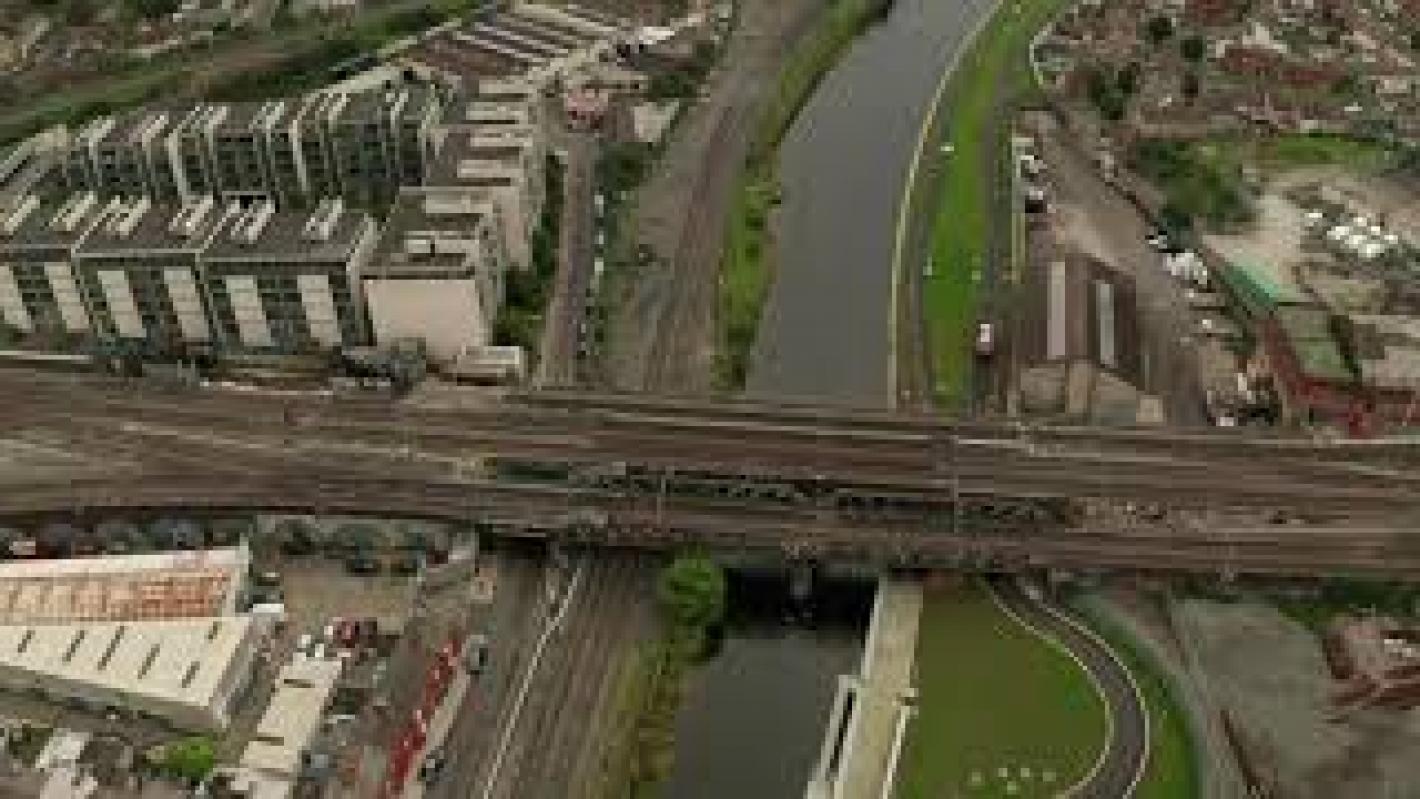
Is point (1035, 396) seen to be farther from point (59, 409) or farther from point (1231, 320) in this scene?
point (59, 409)

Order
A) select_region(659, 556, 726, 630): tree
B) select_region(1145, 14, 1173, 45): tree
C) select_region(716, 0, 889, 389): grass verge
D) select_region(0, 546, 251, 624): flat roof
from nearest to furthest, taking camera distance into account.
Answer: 1. select_region(659, 556, 726, 630): tree
2. select_region(0, 546, 251, 624): flat roof
3. select_region(716, 0, 889, 389): grass verge
4. select_region(1145, 14, 1173, 45): tree

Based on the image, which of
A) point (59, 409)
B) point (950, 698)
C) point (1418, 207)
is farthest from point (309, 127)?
point (1418, 207)

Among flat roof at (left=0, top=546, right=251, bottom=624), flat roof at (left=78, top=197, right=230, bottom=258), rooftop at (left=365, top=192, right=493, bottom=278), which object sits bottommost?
flat roof at (left=0, top=546, right=251, bottom=624)

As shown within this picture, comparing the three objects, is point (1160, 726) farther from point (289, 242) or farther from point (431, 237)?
point (289, 242)

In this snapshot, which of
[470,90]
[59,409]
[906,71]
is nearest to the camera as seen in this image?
[59,409]

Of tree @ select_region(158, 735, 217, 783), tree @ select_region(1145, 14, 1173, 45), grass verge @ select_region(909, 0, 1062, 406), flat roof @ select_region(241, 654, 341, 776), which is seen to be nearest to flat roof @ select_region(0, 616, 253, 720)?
tree @ select_region(158, 735, 217, 783)

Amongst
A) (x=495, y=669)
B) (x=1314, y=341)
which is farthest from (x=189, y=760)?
(x=1314, y=341)

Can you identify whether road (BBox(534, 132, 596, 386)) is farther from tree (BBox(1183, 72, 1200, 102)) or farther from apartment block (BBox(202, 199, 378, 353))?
tree (BBox(1183, 72, 1200, 102))
